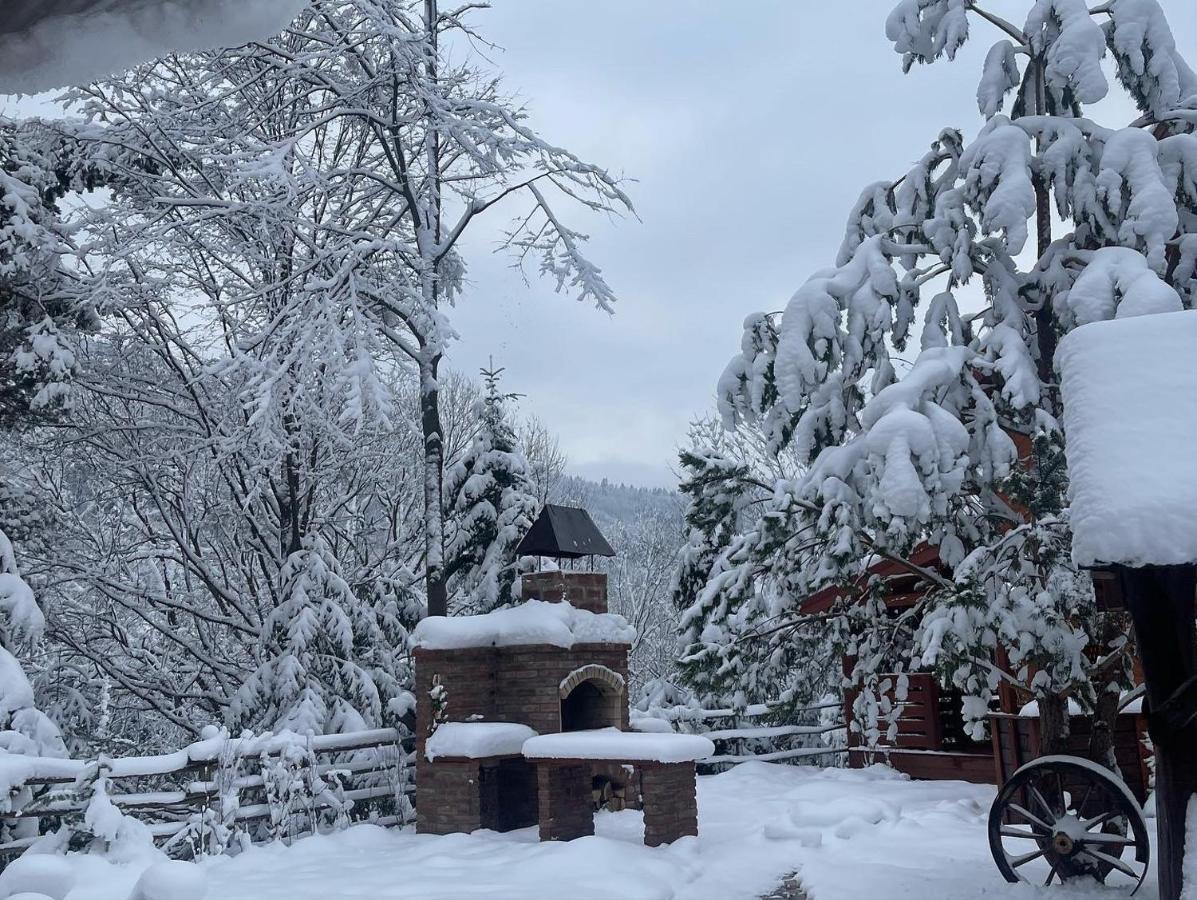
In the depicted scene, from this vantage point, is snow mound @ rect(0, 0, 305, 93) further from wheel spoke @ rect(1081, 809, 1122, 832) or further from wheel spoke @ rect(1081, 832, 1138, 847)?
wheel spoke @ rect(1081, 809, 1122, 832)

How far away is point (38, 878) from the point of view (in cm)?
700

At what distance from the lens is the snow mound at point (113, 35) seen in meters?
1.55

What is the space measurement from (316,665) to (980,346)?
970 cm

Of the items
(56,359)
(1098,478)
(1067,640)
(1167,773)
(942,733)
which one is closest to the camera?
(1098,478)

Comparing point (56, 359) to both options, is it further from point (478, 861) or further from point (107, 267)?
point (478, 861)

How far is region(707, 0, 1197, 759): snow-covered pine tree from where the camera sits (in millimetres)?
7016

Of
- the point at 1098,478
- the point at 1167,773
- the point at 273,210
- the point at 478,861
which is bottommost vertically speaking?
the point at 478,861

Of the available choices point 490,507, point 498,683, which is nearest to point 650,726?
point 498,683

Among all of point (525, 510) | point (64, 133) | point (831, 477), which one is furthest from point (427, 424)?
point (831, 477)

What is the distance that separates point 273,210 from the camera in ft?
43.2

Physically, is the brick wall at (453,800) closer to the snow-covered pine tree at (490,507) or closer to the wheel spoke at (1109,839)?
the snow-covered pine tree at (490,507)

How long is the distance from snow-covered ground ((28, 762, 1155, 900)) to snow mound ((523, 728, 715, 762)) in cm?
82

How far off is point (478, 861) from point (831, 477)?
5.27 m

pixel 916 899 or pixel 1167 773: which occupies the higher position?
pixel 1167 773
